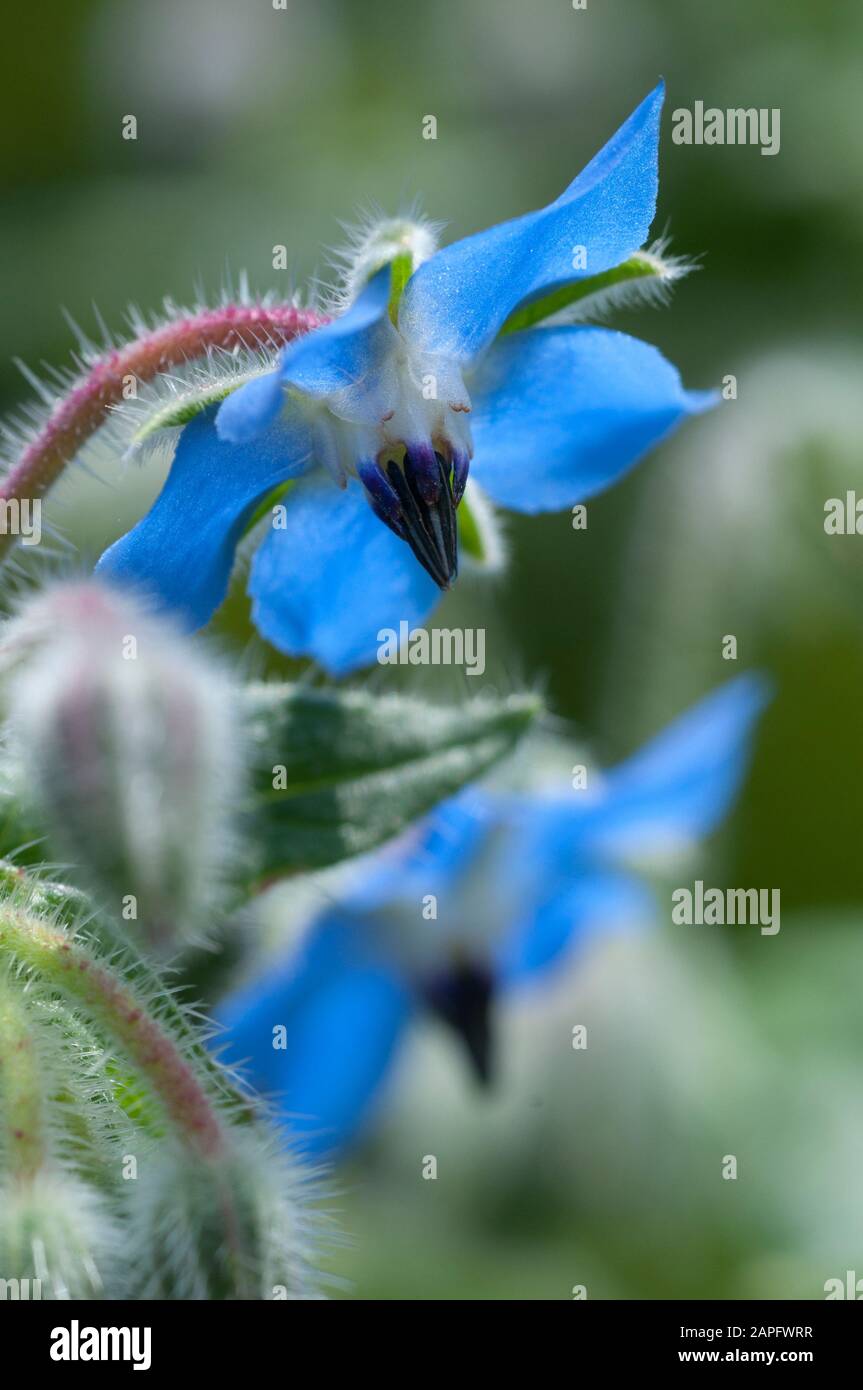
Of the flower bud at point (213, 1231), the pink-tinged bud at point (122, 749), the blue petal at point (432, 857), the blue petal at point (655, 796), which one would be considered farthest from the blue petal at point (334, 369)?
the blue petal at point (655, 796)

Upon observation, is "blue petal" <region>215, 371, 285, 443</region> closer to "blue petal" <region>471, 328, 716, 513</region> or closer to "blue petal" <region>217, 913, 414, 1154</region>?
"blue petal" <region>471, 328, 716, 513</region>

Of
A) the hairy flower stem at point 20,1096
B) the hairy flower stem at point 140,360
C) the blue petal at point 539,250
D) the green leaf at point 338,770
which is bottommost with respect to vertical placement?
the hairy flower stem at point 20,1096

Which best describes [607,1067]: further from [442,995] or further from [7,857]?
[7,857]

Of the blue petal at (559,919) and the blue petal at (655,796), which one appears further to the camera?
the blue petal at (559,919)

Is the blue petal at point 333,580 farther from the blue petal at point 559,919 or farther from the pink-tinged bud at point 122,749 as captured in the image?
the blue petal at point 559,919

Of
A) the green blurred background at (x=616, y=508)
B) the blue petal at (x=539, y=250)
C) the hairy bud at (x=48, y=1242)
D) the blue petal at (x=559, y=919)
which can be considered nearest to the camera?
the hairy bud at (x=48, y=1242)

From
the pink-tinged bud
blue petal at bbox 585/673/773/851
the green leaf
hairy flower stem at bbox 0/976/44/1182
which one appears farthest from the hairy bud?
blue petal at bbox 585/673/773/851
